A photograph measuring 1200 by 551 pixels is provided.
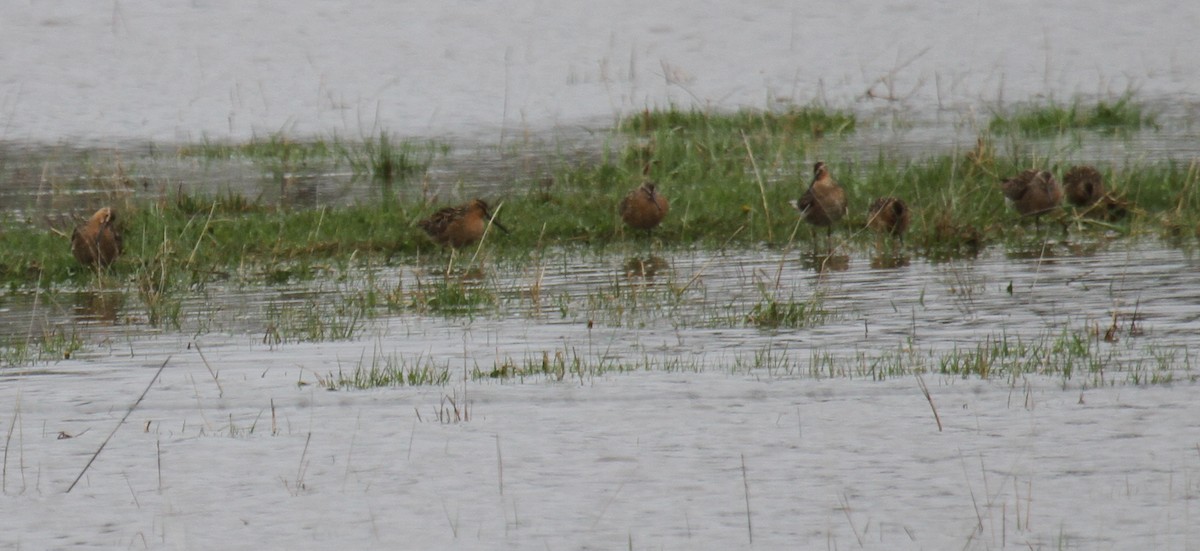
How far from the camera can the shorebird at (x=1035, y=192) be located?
40.6 feet

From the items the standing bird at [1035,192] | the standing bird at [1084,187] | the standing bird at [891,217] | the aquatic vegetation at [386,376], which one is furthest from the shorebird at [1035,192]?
the aquatic vegetation at [386,376]

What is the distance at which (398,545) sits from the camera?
17.7 feet

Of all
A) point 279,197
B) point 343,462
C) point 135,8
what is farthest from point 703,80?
point 343,462

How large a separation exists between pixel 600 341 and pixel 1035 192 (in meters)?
4.84

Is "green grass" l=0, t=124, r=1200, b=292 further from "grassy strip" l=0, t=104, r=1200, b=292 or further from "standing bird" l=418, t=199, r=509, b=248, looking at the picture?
"standing bird" l=418, t=199, r=509, b=248

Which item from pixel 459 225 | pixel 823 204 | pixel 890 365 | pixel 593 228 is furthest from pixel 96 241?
pixel 890 365

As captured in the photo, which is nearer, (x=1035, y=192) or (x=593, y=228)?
(x=1035, y=192)

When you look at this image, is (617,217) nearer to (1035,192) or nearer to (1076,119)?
(1035,192)

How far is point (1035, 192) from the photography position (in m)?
12.4

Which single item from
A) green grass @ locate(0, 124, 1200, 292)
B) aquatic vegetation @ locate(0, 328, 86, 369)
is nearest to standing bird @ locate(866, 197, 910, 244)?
green grass @ locate(0, 124, 1200, 292)

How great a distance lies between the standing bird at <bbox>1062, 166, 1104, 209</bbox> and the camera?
41.7 feet

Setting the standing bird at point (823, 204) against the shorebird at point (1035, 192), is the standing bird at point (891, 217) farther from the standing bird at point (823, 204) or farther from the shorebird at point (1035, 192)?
the shorebird at point (1035, 192)

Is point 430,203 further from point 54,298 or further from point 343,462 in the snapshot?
point 343,462

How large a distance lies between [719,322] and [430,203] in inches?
214
